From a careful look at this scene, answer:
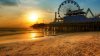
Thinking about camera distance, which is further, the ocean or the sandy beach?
the ocean

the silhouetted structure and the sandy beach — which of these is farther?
the silhouetted structure

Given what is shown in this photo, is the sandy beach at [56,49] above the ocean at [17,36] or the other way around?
above

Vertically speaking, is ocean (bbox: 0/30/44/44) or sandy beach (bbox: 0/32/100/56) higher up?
sandy beach (bbox: 0/32/100/56)

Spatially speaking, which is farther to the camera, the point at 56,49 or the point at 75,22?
the point at 75,22

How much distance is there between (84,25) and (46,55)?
1482 inches

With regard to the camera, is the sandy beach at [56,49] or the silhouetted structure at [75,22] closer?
the sandy beach at [56,49]

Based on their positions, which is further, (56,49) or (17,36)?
(17,36)

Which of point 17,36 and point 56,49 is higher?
point 56,49

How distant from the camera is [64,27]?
50.4 meters

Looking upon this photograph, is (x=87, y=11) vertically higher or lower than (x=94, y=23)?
higher

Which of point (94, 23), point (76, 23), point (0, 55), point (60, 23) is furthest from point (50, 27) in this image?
point (0, 55)

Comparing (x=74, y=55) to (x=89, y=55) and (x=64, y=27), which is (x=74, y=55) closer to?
(x=89, y=55)

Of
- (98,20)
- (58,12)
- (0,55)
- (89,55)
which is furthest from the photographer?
(58,12)

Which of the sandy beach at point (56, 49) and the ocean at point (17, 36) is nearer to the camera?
the sandy beach at point (56, 49)
